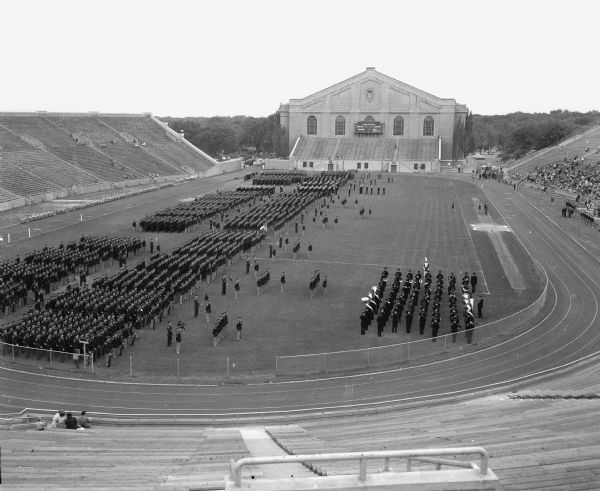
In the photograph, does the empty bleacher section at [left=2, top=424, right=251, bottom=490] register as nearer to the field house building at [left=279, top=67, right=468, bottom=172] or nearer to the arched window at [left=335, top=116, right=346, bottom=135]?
the field house building at [left=279, top=67, right=468, bottom=172]

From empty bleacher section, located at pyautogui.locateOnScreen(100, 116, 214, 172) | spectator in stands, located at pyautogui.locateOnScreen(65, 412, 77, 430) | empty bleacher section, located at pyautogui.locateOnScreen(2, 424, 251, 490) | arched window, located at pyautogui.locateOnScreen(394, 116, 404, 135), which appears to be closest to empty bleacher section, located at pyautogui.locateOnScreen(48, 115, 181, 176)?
empty bleacher section, located at pyautogui.locateOnScreen(100, 116, 214, 172)

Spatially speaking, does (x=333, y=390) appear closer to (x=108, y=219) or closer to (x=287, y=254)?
(x=287, y=254)

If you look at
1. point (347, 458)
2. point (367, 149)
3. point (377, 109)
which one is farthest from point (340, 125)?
point (347, 458)

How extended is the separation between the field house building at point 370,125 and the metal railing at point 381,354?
7854cm

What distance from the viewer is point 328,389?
1733 centimetres

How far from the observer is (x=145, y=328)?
22641mm

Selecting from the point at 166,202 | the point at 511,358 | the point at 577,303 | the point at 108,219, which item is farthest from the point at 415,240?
the point at 166,202

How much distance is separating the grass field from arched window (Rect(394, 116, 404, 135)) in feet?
149

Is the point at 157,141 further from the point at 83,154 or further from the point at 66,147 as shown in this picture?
the point at 66,147

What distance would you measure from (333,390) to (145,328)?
8.55m

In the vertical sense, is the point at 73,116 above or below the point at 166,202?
above

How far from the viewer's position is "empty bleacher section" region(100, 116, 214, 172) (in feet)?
304

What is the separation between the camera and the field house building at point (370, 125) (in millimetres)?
100625

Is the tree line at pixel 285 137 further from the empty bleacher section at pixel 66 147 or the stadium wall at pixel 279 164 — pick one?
the empty bleacher section at pixel 66 147
